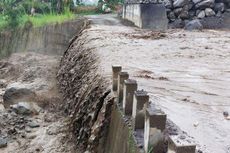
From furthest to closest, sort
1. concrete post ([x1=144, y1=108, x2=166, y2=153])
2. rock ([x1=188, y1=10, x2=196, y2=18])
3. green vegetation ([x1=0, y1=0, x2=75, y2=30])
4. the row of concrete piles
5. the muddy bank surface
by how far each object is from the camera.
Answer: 1. green vegetation ([x1=0, y1=0, x2=75, y2=30])
2. rock ([x1=188, y1=10, x2=196, y2=18])
3. the muddy bank surface
4. concrete post ([x1=144, y1=108, x2=166, y2=153])
5. the row of concrete piles

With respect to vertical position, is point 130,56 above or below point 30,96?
above

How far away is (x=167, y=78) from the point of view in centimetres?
604

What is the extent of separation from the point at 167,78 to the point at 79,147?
5.76 feet

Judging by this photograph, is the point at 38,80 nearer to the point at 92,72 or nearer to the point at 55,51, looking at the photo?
the point at 55,51

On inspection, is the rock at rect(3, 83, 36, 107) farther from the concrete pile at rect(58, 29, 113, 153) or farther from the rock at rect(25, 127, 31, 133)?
the rock at rect(25, 127, 31, 133)

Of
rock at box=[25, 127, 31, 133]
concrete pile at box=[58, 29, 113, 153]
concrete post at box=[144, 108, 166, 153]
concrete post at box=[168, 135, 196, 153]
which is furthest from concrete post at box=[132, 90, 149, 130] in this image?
rock at box=[25, 127, 31, 133]

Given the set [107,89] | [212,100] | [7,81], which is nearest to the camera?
[212,100]

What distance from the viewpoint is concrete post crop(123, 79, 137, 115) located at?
4.17m

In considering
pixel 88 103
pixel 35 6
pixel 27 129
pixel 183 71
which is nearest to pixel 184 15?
pixel 27 129

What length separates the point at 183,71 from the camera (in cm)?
652

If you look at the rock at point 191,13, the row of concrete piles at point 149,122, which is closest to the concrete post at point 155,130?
the row of concrete piles at point 149,122

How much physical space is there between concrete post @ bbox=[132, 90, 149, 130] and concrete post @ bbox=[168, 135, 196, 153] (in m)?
0.86

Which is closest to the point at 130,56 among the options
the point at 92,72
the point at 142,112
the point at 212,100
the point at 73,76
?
the point at 92,72

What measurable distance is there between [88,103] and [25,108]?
11.1ft
